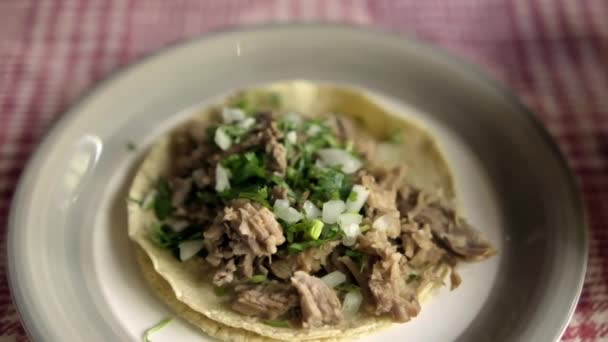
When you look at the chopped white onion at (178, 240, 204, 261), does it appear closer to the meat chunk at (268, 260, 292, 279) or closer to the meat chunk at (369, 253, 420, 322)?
the meat chunk at (268, 260, 292, 279)

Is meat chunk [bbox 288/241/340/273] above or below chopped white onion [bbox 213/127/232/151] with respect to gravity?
below

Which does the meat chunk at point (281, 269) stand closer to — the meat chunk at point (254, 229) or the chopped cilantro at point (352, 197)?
the meat chunk at point (254, 229)

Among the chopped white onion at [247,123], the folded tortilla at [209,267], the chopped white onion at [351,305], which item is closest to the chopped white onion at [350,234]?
the chopped white onion at [351,305]

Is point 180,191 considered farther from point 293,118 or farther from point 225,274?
point 293,118

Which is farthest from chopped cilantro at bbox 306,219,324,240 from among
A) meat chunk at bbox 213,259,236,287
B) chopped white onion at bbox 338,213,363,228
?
meat chunk at bbox 213,259,236,287

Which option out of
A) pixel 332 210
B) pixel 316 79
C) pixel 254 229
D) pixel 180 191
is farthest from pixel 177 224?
pixel 316 79

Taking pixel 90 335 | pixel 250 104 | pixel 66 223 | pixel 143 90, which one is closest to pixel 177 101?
pixel 143 90

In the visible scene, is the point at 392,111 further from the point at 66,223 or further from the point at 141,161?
the point at 66,223
